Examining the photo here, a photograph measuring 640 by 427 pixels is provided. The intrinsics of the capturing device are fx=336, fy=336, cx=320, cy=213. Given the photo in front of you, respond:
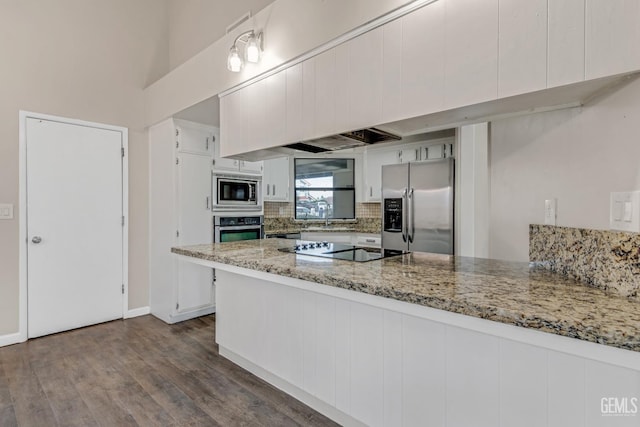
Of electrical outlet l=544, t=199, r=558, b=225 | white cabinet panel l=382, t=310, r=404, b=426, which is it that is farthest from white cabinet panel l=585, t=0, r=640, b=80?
white cabinet panel l=382, t=310, r=404, b=426

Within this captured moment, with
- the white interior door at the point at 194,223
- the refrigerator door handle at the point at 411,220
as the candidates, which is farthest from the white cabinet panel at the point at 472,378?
the white interior door at the point at 194,223

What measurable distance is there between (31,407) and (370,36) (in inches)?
114

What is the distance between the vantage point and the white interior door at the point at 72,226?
313 cm

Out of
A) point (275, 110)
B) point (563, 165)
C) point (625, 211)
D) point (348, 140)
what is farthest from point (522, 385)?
→ point (275, 110)

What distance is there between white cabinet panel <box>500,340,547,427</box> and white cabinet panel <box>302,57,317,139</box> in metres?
1.42

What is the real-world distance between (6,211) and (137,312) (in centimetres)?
156

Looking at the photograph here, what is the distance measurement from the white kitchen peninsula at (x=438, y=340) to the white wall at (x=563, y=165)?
0.93ft

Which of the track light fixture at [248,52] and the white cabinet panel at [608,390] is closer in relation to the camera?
the white cabinet panel at [608,390]

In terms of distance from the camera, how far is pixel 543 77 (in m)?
1.16

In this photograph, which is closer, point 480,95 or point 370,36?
point 480,95

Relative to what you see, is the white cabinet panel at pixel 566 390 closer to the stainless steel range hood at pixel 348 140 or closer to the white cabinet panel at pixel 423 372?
the white cabinet panel at pixel 423 372

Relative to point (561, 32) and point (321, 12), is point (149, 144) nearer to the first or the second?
point (321, 12)

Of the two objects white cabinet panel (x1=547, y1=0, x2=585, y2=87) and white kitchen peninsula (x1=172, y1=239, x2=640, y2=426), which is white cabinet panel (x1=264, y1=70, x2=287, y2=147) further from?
white cabinet panel (x1=547, y1=0, x2=585, y2=87)

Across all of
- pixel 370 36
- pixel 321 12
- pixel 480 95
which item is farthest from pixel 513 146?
pixel 321 12
